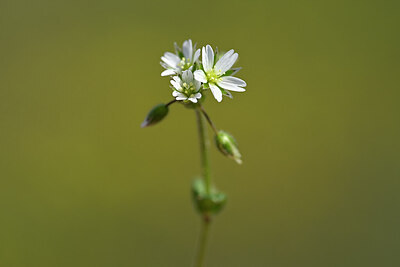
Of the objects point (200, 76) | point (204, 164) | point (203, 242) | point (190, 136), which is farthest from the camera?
point (190, 136)

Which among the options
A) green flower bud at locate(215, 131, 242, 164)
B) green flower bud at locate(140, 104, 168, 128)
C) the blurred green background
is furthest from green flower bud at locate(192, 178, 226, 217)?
the blurred green background

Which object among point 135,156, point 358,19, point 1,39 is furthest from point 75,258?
point 358,19

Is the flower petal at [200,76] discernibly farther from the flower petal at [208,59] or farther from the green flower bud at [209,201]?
the green flower bud at [209,201]

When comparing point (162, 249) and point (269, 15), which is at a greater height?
point (269, 15)

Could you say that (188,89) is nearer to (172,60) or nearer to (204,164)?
(172,60)

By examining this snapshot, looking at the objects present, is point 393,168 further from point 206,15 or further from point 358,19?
point 206,15

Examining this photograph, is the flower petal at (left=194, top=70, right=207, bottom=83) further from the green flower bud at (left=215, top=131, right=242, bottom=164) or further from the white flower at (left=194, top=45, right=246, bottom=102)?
the green flower bud at (left=215, top=131, right=242, bottom=164)

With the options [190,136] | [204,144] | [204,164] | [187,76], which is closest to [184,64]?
[187,76]
